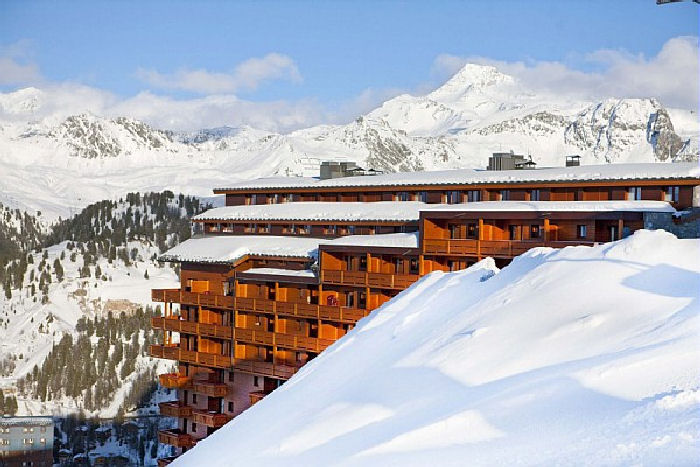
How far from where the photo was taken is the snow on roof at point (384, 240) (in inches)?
2124

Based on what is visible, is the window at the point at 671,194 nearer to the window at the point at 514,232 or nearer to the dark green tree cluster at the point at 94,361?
the window at the point at 514,232

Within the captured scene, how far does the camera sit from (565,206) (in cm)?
5041

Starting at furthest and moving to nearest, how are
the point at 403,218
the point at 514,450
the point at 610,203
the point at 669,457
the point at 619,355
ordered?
the point at 403,218
the point at 610,203
the point at 619,355
the point at 514,450
the point at 669,457

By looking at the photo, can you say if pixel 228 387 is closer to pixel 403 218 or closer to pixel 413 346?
pixel 403 218

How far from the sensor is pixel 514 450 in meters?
15.3

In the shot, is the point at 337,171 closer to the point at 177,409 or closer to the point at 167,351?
the point at 167,351

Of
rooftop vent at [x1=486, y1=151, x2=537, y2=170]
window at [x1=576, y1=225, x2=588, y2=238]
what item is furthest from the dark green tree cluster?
window at [x1=576, y1=225, x2=588, y2=238]

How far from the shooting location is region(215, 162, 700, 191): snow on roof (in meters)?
52.8

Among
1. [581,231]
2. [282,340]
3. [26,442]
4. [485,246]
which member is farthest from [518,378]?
[26,442]

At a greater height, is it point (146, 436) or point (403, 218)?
point (403, 218)

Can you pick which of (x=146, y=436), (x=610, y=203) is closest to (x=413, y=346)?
(x=610, y=203)

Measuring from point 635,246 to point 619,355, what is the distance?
5955 millimetres

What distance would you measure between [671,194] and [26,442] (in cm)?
8867

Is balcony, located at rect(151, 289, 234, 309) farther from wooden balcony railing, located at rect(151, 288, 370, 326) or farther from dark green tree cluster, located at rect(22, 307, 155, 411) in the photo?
dark green tree cluster, located at rect(22, 307, 155, 411)
